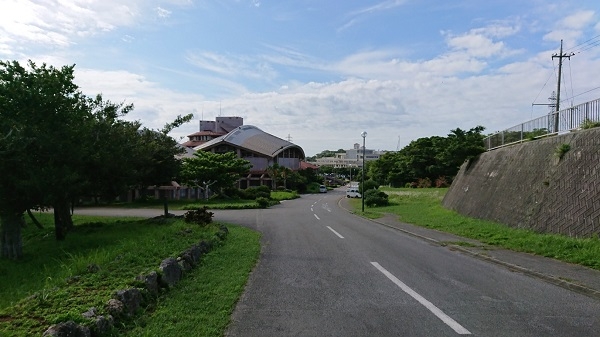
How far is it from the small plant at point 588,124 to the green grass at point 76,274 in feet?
39.7

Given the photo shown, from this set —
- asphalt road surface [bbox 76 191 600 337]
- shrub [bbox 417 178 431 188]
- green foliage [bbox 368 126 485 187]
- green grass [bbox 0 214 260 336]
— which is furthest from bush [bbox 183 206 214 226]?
shrub [bbox 417 178 431 188]

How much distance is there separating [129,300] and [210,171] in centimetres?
4080

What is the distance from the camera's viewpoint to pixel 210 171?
45.8m

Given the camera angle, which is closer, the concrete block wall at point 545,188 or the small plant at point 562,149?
the concrete block wall at point 545,188

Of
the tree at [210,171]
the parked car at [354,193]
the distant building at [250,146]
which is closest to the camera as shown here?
the tree at [210,171]

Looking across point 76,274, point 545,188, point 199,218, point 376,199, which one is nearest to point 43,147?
point 199,218

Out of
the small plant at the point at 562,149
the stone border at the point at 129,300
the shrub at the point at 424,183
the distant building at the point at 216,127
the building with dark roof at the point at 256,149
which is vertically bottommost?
the stone border at the point at 129,300

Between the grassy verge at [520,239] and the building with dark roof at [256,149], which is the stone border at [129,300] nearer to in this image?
the grassy verge at [520,239]

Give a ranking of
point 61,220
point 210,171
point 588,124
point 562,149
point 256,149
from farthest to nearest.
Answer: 1. point 256,149
2. point 210,171
3. point 61,220
4. point 562,149
5. point 588,124

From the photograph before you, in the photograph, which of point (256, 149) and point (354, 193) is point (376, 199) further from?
point (256, 149)

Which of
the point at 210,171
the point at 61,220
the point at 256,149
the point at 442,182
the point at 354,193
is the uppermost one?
the point at 256,149

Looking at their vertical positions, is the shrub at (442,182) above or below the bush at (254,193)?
above

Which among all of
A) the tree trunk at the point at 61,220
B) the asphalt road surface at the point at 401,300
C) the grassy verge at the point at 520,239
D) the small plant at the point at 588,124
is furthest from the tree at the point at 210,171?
the small plant at the point at 588,124

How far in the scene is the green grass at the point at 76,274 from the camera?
205 inches
